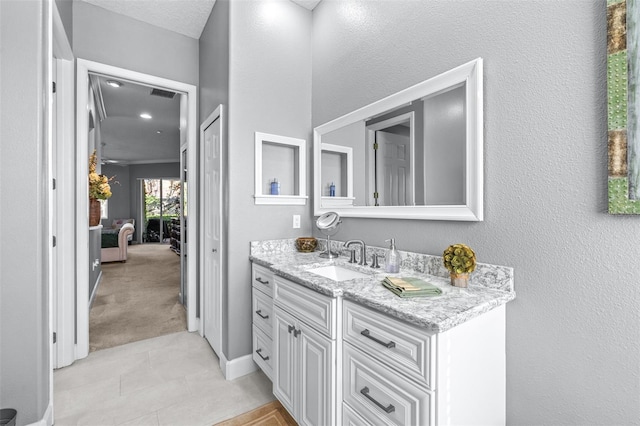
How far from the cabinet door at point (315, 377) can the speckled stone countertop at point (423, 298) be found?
0.25 meters

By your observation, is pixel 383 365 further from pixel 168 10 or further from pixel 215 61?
pixel 168 10

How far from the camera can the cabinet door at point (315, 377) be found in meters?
1.33

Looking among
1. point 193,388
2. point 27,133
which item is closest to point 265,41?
point 27,133

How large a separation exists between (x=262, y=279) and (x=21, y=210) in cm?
133

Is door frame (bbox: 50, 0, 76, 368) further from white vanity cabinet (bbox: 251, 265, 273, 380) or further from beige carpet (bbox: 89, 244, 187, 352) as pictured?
white vanity cabinet (bbox: 251, 265, 273, 380)

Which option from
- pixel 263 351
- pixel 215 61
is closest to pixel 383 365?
pixel 263 351

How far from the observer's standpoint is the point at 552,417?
1.16 meters

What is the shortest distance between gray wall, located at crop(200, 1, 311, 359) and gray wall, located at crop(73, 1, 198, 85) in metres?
0.57

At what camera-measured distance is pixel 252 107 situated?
228 cm

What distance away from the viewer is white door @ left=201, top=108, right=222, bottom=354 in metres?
2.40

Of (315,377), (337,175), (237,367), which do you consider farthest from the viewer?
(337,175)

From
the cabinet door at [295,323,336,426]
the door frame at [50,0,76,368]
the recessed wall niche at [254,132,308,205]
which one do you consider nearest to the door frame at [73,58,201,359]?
the door frame at [50,0,76,368]

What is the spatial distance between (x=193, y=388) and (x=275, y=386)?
71 cm

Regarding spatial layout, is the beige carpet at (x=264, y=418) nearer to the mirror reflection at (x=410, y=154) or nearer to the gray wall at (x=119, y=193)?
the mirror reflection at (x=410, y=154)
